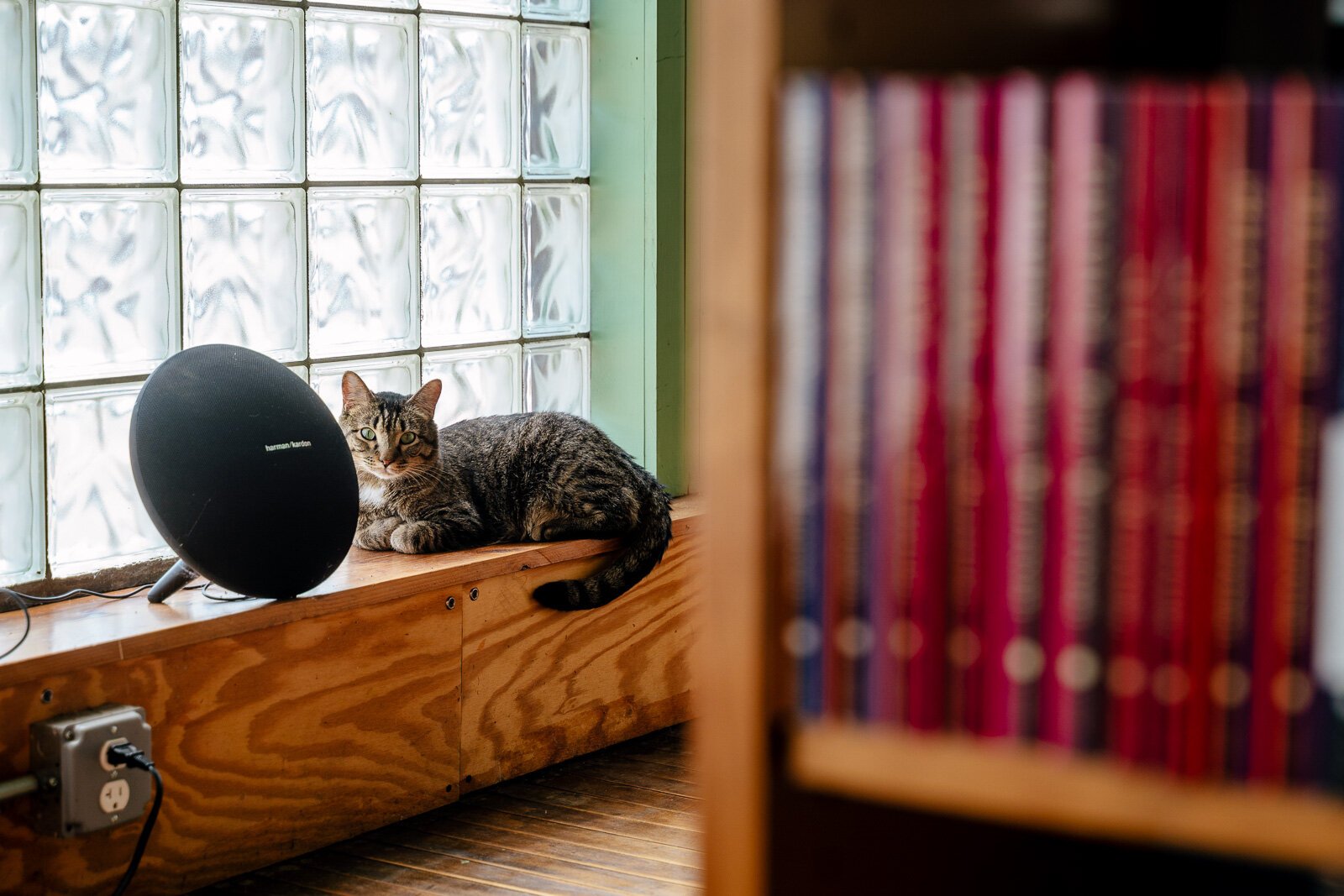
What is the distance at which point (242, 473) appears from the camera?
1773 mm

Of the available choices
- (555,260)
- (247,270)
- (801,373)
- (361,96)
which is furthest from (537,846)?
(801,373)

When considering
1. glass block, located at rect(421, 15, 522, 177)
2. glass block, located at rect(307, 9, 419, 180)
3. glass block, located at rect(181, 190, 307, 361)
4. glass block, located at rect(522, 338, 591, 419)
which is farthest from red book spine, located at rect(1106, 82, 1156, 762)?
glass block, located at rect(522, 338, 591, 419)

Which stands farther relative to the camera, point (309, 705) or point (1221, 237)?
point (309, 705)

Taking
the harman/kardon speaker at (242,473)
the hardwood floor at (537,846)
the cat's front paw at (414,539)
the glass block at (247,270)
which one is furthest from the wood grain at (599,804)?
the glass block at (247,270)

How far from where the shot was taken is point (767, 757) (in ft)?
2.04

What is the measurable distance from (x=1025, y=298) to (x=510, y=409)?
2.05 m

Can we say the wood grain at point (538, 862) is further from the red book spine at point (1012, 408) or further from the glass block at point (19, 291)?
the red book spine at point (1012, 408)

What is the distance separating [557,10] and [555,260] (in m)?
0.45

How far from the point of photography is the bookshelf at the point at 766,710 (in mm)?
553

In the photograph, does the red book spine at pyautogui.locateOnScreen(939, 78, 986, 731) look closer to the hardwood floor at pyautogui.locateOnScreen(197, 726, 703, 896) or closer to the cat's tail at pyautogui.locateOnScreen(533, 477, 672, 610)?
the hardwood floor at pyautogui.locateOnScreen(197, 726, 703, 896)

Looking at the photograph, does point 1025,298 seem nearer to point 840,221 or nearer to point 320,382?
point 840,221

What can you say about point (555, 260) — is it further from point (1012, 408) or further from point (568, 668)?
point (1012, 408)

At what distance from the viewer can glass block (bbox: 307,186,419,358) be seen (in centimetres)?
220

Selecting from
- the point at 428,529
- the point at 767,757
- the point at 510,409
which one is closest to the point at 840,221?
the point at 767,757
